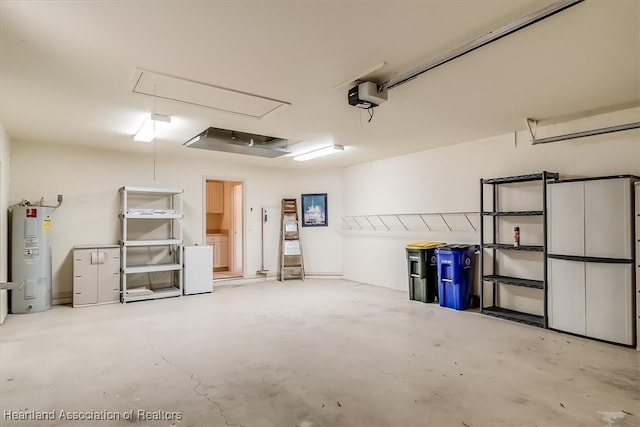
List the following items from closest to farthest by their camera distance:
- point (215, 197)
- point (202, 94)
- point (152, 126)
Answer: point (202, 94) < point (152, 126) < point (215, 197)

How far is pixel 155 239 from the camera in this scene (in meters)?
6.55

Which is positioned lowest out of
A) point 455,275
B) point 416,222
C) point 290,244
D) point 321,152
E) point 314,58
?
point 455,275

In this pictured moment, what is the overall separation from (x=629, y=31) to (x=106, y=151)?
23.0ft

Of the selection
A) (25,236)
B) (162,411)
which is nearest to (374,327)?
(162,411)

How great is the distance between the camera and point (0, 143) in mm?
4387

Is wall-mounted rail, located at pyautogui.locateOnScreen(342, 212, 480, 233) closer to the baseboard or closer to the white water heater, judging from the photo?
the baseboard

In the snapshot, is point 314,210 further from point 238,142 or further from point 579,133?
point 579,133

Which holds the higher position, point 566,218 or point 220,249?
point 566,218

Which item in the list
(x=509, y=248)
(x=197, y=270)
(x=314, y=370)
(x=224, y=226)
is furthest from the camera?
(x=224, y=226)

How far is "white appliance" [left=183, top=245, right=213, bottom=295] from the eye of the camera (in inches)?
251

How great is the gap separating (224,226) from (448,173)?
19.8 feet

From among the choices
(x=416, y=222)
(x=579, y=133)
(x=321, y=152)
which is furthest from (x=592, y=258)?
(x=321, y=152)

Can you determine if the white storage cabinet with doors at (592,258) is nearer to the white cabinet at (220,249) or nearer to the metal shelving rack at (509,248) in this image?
the metal shelving rack at (509,248)

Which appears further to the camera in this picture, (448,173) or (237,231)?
(237,231)
